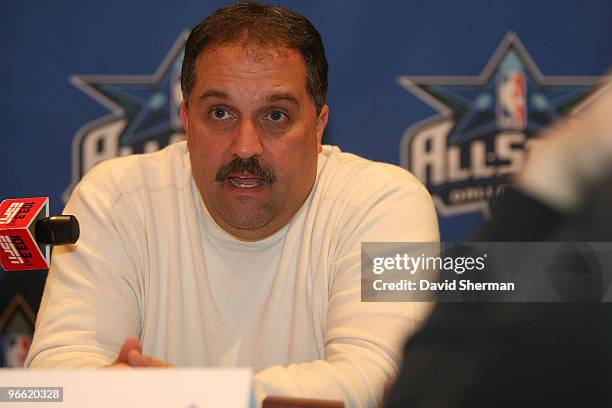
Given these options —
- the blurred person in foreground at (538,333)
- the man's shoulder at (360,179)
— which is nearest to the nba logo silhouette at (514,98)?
the man's shoulder at (360,179)

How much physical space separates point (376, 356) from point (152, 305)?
559mm

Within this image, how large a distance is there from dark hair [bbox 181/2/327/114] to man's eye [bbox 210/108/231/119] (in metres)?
0.11

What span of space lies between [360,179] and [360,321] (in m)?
0.45

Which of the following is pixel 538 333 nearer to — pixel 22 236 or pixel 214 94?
pixel 22 236

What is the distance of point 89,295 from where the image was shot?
1584mm

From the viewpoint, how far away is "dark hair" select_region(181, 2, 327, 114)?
5.52ft

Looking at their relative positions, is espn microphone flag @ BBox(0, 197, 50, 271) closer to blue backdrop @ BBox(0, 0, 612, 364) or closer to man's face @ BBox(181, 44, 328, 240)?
man's face @ BBox(181, 44, 328, 240)

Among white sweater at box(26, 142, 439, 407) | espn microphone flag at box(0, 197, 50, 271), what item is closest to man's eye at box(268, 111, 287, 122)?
white sweater at box(26, 142, 439, 407)

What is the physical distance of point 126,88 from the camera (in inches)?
104

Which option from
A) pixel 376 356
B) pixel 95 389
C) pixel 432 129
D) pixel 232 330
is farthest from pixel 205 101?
pixel 432 129

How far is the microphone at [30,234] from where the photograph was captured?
1014mm

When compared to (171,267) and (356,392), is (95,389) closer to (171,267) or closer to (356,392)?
(356,392)

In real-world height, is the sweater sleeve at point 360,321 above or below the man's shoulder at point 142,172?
below

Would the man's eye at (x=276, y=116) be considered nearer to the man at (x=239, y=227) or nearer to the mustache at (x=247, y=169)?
the man at (x=239, y=227)
